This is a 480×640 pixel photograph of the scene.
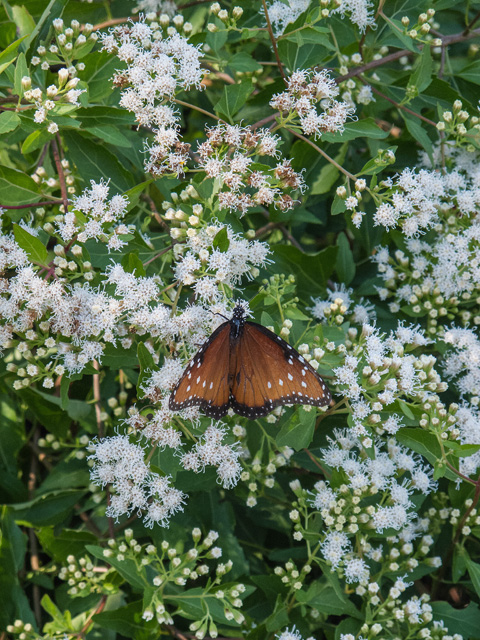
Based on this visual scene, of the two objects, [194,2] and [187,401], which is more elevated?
[194,2]

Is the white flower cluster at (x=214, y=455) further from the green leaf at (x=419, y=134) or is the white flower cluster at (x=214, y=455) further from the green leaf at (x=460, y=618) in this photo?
the green leaf at (x=419, y=134)

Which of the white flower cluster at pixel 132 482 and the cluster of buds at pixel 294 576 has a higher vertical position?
the white flower cluster at pixel 132 482

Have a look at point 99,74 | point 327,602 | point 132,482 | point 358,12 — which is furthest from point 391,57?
point 327,602

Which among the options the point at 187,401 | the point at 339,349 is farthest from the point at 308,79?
the point at 187,401

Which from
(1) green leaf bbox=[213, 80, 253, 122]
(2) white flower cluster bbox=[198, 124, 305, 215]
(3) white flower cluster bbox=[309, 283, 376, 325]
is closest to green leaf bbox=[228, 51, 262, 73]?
(1) green leaf bbox=[213, 80, 253, 122]

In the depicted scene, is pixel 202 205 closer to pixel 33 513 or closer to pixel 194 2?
pixel 194 2

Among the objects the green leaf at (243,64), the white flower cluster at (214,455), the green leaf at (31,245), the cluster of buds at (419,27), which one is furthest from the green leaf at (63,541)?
the cluster of buds at (419,27)

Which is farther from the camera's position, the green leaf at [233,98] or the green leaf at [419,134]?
the green leaf at [419,134]
